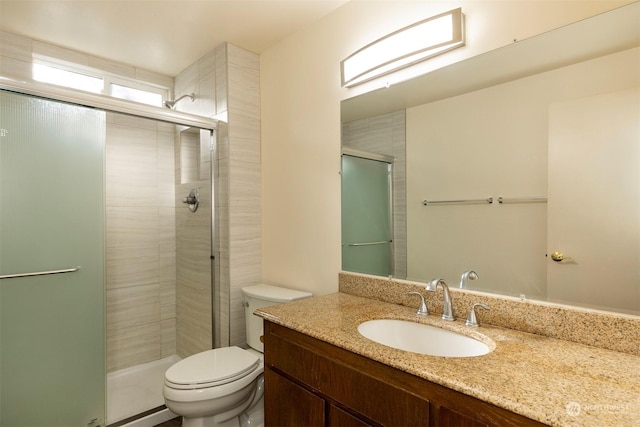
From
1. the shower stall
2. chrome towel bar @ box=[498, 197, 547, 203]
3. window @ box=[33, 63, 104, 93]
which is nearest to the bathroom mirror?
chrome towel bar @ box=[498, 197, 547, 203]

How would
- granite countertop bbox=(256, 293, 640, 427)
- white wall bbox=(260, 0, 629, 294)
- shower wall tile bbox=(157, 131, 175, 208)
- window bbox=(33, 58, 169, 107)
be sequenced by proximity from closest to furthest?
granite countertop bbox=(256, 293, 640, 427) < white wall bbox=(260, 0, 629, 294) < window bbox=(33, 58, 169, 107) < shower wall tile bbox=(157, 131, 175, 208)

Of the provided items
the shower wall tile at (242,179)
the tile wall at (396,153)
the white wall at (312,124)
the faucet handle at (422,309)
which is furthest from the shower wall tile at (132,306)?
the faucet handle at (422,309)

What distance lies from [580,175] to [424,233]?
1.99 ft

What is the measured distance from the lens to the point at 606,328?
1.01 metres

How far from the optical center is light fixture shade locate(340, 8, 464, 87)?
1.35 metres

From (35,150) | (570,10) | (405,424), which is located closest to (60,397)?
(35,150)

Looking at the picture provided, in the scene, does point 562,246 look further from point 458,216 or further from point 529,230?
point 458,216

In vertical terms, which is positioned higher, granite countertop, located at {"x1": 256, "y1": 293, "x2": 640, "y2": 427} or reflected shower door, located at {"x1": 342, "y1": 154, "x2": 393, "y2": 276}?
reflected shower door, located at {"x1": 342, "y1": 154, "x2": 393, "y2": 276}

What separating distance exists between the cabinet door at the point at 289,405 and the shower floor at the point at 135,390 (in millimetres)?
1079

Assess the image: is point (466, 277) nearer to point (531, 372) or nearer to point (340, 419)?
point (531, 372)

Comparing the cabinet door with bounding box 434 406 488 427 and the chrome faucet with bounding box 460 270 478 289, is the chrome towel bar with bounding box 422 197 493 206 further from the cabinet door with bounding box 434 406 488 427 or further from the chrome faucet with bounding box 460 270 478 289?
the cabinet door with bounding box 434 406 488 427

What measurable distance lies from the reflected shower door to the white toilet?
40 cm

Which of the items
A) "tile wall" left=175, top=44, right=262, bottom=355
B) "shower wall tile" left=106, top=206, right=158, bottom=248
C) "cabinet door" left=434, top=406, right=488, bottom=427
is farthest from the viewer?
"shower wall tile" left=106, top=206, right=158, bottom=248

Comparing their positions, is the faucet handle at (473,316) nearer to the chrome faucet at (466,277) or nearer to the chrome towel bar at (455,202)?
the chrome faucet at (466,277)
